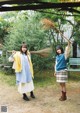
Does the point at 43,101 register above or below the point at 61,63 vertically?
below

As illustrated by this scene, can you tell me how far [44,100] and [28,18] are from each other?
4.84m

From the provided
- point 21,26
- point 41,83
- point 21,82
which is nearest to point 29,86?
point 21,82

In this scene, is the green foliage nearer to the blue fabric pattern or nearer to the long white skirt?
the long white skirt

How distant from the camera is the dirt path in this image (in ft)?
24.9

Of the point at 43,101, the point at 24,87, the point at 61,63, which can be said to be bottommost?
the point at 43,101

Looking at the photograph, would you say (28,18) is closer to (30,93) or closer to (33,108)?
(30,93)

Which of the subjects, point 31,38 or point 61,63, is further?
point 31,38

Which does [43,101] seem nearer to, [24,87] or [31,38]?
[24,87]

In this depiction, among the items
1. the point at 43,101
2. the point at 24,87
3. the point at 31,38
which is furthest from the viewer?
the point at 31,38

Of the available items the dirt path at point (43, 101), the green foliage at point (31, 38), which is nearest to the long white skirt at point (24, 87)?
the dirt path at point (43, 101)

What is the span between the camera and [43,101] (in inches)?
331

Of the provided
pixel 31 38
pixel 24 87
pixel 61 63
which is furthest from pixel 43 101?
pixel 31 38

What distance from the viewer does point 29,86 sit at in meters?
8.66

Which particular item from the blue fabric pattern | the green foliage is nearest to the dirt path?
the blue fabric pattern
